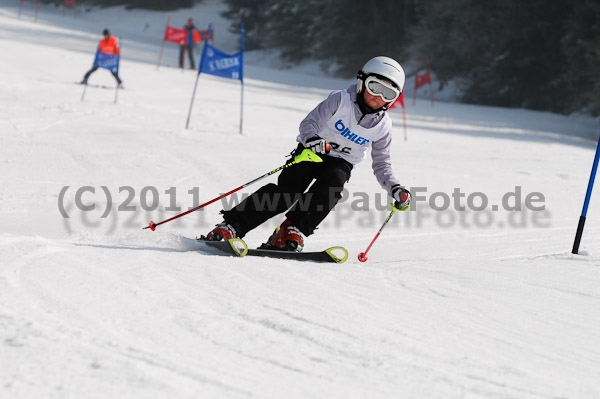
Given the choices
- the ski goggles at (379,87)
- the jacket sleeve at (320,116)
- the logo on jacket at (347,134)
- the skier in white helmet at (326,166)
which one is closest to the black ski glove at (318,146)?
the skier in white helmet at (326,166)

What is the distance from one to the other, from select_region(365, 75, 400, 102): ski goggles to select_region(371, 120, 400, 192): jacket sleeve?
1.10 ft

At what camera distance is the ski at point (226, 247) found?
13.9 ft

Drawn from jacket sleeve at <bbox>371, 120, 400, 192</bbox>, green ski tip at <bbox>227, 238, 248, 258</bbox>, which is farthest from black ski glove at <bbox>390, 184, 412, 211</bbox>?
green ski tip at <bbox>227, 238, 248, 258</bbox>

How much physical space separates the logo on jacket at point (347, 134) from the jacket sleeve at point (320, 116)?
0.09 m

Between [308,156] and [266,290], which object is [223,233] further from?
[266,290]

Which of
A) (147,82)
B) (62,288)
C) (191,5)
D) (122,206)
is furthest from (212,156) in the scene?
(191,5)

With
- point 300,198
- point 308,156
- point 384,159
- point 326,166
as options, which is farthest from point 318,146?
point 384,159

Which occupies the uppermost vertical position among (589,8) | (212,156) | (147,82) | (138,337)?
(589,8)

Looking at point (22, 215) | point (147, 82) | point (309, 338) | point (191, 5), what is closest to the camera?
point (309, 338)

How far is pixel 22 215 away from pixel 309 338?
375cm

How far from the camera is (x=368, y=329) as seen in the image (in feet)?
9.18

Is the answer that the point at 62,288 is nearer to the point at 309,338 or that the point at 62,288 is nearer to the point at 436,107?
the point at 309,338

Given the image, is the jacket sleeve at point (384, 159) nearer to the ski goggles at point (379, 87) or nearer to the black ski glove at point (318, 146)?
the ski goggles at point (379, 87)

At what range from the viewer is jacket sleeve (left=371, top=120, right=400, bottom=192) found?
4.70m
